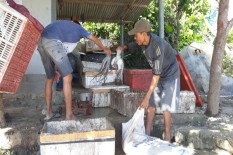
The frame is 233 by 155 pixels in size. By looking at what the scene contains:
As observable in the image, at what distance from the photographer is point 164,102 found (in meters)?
3.84

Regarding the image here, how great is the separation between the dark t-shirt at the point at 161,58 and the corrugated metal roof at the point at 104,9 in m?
4.36

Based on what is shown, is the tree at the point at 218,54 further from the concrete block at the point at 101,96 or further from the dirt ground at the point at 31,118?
the concrete block at the point at 101,96

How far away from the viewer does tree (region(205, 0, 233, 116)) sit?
474 cm

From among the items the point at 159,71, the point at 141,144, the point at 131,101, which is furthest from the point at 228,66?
the point at 141,144

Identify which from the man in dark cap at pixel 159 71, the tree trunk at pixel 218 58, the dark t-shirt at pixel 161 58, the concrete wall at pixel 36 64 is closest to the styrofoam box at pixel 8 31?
the man in dark cap at pixel 159 71

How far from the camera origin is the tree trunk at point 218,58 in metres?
4.74

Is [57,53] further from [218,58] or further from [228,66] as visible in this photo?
[228,66]

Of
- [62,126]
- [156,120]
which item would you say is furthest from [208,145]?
[62,126]

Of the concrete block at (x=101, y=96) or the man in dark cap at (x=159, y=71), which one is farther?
the concrete block at (x=101, y=96)

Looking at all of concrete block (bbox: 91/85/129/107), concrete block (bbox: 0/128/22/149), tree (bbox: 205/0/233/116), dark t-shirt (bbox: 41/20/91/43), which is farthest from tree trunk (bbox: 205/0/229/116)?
concrete block (bbox: 0/128/22/149)

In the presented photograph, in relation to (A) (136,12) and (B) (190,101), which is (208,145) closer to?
(B) (190,101)

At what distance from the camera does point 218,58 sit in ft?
15.7

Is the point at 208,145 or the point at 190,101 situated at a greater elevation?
the point at 190,101

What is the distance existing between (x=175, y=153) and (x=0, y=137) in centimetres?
223
